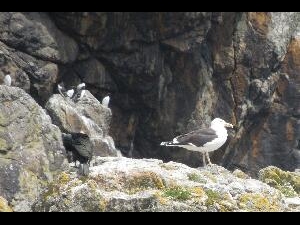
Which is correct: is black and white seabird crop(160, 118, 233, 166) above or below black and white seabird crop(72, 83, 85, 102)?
below

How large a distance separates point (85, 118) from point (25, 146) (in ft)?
32.8

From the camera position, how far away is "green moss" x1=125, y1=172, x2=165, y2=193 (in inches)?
419

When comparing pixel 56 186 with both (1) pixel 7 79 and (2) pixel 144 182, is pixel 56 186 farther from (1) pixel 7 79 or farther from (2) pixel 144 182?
(1) pixel 7 79

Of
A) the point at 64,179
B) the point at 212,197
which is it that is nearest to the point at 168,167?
the point at 212,197

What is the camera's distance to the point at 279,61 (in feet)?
115

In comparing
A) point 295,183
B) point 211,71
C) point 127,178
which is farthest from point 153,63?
point 127,178

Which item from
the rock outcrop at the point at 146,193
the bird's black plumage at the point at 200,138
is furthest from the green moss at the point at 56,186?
the bird's black plumage at the point at 200,138

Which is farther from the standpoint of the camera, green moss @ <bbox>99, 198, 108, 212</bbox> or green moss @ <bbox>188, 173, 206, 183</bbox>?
green moss @ <bbox>188, 173, 206, 183</bbox>

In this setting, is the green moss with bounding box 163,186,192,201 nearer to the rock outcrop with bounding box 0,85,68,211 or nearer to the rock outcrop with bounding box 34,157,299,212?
the rock outcrop with bounding box 34,157,299,212

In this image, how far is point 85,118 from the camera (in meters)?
27.2

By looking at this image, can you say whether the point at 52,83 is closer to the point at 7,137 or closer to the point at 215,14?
the point at 215,14

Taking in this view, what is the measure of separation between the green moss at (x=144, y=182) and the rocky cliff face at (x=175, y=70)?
18.1 meters

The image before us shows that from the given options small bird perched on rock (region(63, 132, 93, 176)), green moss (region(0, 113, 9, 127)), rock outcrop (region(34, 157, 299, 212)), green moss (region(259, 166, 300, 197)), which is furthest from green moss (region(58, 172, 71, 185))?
green moss (region(0, 113, 9, 127))

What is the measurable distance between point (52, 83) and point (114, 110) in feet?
15.8
